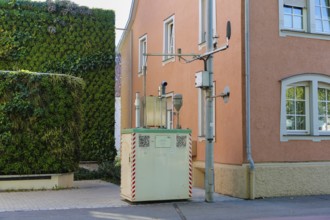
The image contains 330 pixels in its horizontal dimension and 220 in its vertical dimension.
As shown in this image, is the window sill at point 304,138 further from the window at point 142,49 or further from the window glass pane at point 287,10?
the window at point 142,49

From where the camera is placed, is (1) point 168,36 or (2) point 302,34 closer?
(2) point 302,34

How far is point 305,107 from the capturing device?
13.9 m

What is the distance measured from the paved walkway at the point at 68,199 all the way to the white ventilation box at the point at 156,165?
525 mm

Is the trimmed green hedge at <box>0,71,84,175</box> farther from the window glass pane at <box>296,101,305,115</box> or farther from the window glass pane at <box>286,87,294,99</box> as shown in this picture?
the window glass pane at <box>296,101,305,115</box>

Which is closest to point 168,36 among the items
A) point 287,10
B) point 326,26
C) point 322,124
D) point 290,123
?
point 287,10

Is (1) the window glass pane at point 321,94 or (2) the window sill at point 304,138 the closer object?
(2) the window sill at point 304,138

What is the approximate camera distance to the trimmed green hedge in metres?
14.0

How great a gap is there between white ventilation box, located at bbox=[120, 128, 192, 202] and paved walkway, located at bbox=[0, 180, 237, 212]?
525 mm

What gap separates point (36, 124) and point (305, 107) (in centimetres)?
794

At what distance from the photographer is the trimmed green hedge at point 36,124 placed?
46.0 feet

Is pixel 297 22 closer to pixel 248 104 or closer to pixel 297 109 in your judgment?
pixel 297 109

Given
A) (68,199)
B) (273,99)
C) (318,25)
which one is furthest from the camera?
(318,25)

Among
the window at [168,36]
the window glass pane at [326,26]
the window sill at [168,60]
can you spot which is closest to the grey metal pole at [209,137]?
the window glass pane at [326,26]

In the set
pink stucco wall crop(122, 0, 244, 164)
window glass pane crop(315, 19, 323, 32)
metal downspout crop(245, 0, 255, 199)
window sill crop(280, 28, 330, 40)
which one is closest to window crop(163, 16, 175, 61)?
pink stucco wall crop(122, 0, 244, 164)
